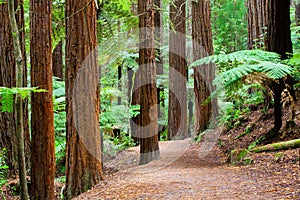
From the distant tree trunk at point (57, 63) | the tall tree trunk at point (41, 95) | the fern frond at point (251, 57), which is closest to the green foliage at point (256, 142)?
the fern frond at point (251, 57)

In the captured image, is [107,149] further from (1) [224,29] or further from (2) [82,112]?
(1) [224,29]

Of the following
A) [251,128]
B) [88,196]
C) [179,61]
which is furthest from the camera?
[179,61]

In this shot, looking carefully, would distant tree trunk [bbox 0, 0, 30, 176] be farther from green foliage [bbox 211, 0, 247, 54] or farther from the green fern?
green foliage [bbox 211, 0, 247, 54]

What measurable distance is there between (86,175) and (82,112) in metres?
1.06

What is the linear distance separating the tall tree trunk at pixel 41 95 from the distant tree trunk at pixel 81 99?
15.3 inches

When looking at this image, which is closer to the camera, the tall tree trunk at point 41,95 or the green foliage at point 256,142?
the tall tree trunk at point 41,95

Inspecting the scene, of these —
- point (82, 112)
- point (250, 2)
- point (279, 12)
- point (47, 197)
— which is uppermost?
point (250, 2)

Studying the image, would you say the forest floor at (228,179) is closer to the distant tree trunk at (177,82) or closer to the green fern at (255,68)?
the green fern at (255,68)

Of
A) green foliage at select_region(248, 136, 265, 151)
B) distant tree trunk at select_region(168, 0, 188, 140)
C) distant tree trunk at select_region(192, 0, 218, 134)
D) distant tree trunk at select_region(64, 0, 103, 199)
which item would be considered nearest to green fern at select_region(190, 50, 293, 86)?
green foliage at select_region(248, 136, 265, 151)

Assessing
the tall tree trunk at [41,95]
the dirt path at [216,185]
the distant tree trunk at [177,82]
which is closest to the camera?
the dirt path at [216,185]

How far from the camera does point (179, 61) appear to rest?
14023 millimetres

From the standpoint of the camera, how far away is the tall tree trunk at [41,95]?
5637 mm

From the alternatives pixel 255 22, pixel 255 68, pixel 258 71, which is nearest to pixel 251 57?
pixel 258 71

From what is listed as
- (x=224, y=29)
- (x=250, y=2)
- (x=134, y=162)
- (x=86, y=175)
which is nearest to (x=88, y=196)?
(x=86, y=175)
